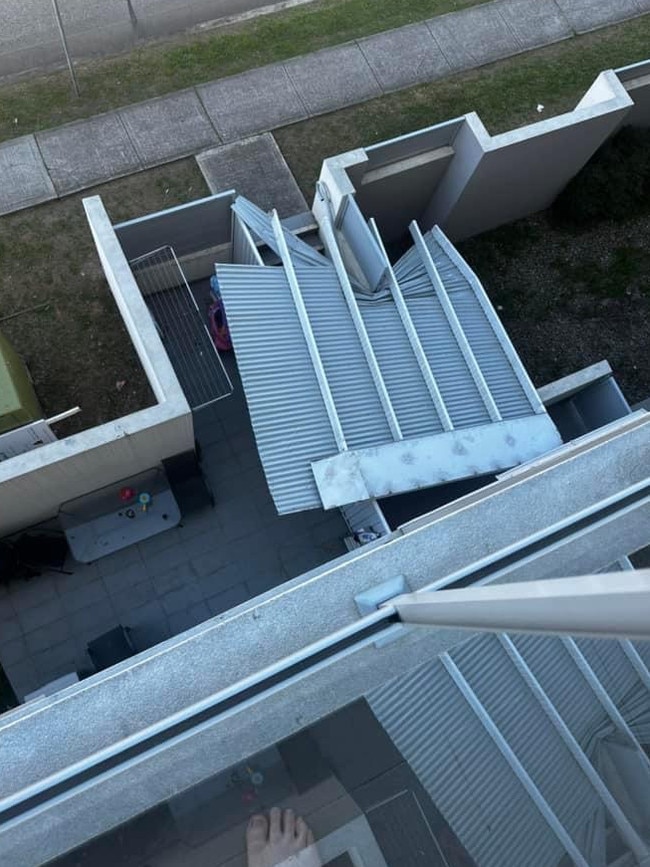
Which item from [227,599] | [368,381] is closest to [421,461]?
[368,381]

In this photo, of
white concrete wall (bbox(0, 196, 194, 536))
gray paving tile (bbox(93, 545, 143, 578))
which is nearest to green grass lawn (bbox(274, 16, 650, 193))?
white concrete wall (bbox(0, 196, 194, 536))

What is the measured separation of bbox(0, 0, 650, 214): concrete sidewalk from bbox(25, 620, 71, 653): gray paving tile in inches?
337

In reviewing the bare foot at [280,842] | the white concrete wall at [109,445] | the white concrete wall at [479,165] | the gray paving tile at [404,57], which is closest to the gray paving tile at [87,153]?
the white concrete wall at [109,445]

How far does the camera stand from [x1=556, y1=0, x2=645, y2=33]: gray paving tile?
688 inches

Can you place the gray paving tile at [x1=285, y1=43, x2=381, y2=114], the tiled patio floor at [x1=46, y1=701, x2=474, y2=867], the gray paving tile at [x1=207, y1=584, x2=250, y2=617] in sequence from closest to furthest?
the tiled patio floor at [x1=46, y1=701, x2=474, y2=867], the gray paving tile at [x1=207, y1=584, x2=250, y2=617], the gray paving tile at [x1=285, y1=43, x2=381, y2=114]

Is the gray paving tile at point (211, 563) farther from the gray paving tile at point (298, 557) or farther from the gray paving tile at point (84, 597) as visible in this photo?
the gray paving tile at point (84, 597)

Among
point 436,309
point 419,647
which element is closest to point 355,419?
point 436,309

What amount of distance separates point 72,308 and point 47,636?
6271mm

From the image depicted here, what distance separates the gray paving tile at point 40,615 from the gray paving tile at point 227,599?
8.62 ft

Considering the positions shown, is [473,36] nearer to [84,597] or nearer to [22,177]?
[22,177]

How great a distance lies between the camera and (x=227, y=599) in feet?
39.7

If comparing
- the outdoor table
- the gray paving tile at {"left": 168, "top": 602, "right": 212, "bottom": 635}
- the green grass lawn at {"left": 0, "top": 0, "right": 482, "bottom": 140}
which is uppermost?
the green grass lawn at {"left": 0, "top": 0, "right": 482, "bottom": 140}

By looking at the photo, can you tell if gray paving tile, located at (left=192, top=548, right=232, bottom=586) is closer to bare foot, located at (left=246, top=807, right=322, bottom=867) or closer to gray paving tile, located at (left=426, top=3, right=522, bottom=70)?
bare foot, located at (left=246, top=807, right=322, bottom=867)

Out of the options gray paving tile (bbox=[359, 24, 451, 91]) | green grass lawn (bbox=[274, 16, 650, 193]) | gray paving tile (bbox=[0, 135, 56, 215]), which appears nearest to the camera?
gray paving tile (bbox=[0, 135, 56, 215])
